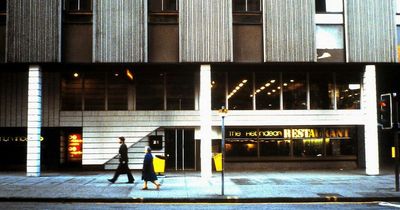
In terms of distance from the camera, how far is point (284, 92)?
83.5 ft

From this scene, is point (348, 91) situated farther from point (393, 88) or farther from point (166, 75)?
point (166, 75)

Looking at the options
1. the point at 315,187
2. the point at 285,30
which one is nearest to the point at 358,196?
the point at 315,187

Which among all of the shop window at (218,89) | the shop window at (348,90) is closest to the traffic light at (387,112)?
the shop window at (348,90)

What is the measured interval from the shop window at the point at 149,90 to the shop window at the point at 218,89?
2.71m

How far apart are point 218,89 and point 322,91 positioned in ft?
18.3

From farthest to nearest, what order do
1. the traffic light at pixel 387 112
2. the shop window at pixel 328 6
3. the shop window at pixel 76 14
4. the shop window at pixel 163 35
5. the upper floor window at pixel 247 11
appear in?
1. the shop window at pixel 328 6
2. the upper floor window at pixel 247 11
3. the shop window at pixel 76 14
4. the shop window at pixel 163 35
5. the traffic light at pixel 387 112

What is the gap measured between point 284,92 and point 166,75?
636cm

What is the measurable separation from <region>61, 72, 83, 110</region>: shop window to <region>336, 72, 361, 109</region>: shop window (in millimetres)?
13755

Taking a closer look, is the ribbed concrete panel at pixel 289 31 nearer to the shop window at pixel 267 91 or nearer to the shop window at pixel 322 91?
the shop window at pixel 267 91

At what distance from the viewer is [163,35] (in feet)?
71.1

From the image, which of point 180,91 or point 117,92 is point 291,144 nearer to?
point 180,91

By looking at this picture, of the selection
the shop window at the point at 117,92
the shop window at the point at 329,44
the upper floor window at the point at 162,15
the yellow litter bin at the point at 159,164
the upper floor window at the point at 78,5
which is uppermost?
the upper floor window at the point at 78,5

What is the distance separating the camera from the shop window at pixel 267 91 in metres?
25.3

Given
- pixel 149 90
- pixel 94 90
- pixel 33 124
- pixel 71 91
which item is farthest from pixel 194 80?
pixel 33 124
